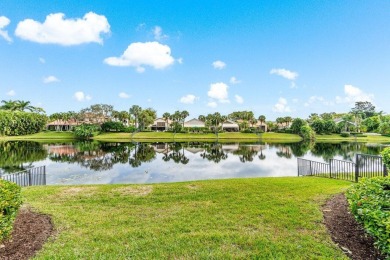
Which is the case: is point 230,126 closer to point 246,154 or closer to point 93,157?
point 246,154

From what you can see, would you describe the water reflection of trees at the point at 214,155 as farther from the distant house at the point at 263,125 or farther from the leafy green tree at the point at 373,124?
the leafy green tree at the point at 373,124

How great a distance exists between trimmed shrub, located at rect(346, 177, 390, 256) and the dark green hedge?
254ft

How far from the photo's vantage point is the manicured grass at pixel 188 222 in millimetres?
4512

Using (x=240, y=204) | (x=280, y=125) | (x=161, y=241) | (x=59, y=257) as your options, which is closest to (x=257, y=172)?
(x=240, y=204)

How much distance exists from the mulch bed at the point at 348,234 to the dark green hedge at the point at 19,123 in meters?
76.6

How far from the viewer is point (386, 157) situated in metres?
7.03

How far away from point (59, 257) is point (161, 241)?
6.10ft

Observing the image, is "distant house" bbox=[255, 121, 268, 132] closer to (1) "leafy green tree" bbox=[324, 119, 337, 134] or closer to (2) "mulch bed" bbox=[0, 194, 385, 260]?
(1) "leafy green tree" bbox=[324, 119, 337, 134]

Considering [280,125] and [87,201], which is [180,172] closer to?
[87,201]

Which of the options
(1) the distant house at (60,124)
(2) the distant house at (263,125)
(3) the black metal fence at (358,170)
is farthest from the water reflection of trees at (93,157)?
(2) the distant house at (263,125)

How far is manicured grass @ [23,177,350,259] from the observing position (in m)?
4.51

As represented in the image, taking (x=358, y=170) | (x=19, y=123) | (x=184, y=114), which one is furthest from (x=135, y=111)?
(x=358, y=170)

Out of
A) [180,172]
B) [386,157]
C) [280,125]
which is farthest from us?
[280,125]

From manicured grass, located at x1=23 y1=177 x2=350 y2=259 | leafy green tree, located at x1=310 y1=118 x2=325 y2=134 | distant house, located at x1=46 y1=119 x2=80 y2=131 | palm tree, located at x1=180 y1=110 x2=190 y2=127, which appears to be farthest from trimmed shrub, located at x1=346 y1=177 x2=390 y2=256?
distant house, located at x1=46 y1=119 x2=80 y2=131
